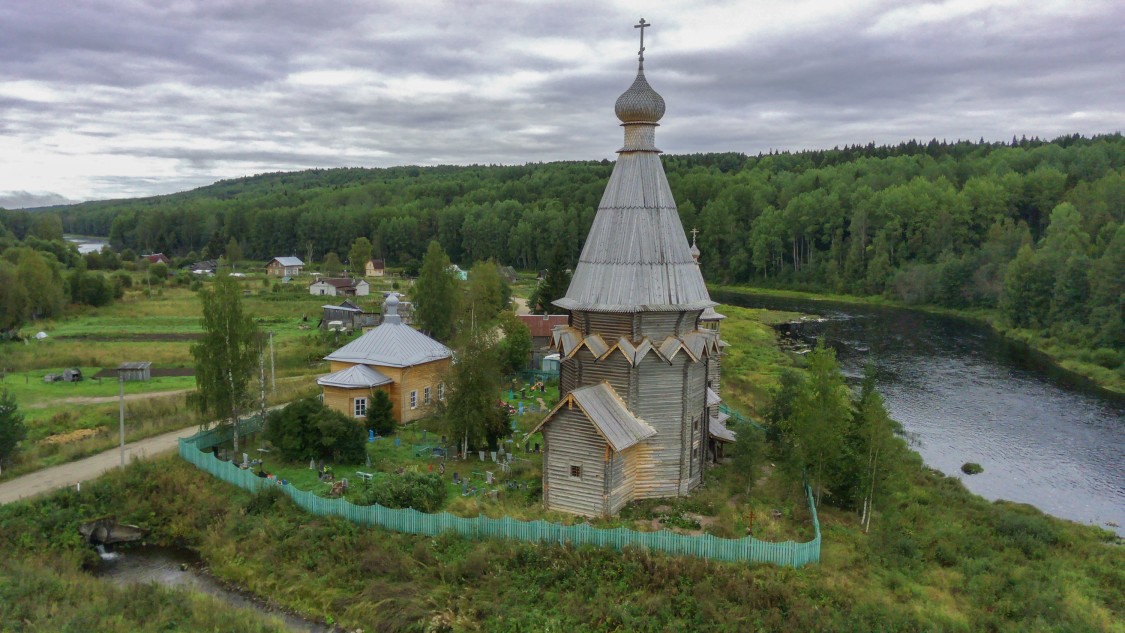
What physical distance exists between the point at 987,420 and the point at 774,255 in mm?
69152

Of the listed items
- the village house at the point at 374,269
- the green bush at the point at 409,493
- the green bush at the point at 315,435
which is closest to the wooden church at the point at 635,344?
the green bush at the point at 409,493

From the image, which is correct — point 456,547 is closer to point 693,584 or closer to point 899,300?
point 693,584

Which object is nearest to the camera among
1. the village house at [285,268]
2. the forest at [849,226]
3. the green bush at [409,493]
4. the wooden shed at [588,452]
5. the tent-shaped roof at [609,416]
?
the tent-shaped roof at [609,416]

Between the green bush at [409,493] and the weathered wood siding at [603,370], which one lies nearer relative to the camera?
the green bush at [409,493]

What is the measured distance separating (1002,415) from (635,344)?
25.2 metres

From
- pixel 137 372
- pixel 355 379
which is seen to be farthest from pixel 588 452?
pixel 137 372

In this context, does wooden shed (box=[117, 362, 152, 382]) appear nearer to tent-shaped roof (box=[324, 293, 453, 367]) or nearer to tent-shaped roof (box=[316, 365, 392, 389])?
tent-shaped roof (box=[324, 293, 453, 367])

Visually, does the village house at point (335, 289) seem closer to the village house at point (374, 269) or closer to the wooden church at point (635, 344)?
the village house at point (374, 269)

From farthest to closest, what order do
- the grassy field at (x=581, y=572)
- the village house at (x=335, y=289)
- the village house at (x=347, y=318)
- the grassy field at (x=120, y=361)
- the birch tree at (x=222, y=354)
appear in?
1. the village house at (x=335, y=289)
2. the village house at (x=347, y=318)
3. the grassy field at (x=120, y=361)
4. the birch tree at (x=222, y=354)
5. the grassy field at (x=581, y=572)

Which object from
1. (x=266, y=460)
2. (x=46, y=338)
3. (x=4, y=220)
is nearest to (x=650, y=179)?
(x=266, y=460)

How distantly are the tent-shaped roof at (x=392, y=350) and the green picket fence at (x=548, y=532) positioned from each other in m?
8.52

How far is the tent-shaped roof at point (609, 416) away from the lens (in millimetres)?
19109

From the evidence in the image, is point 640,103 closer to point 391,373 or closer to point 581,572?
point 581,572

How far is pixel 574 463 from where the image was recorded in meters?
19.5
